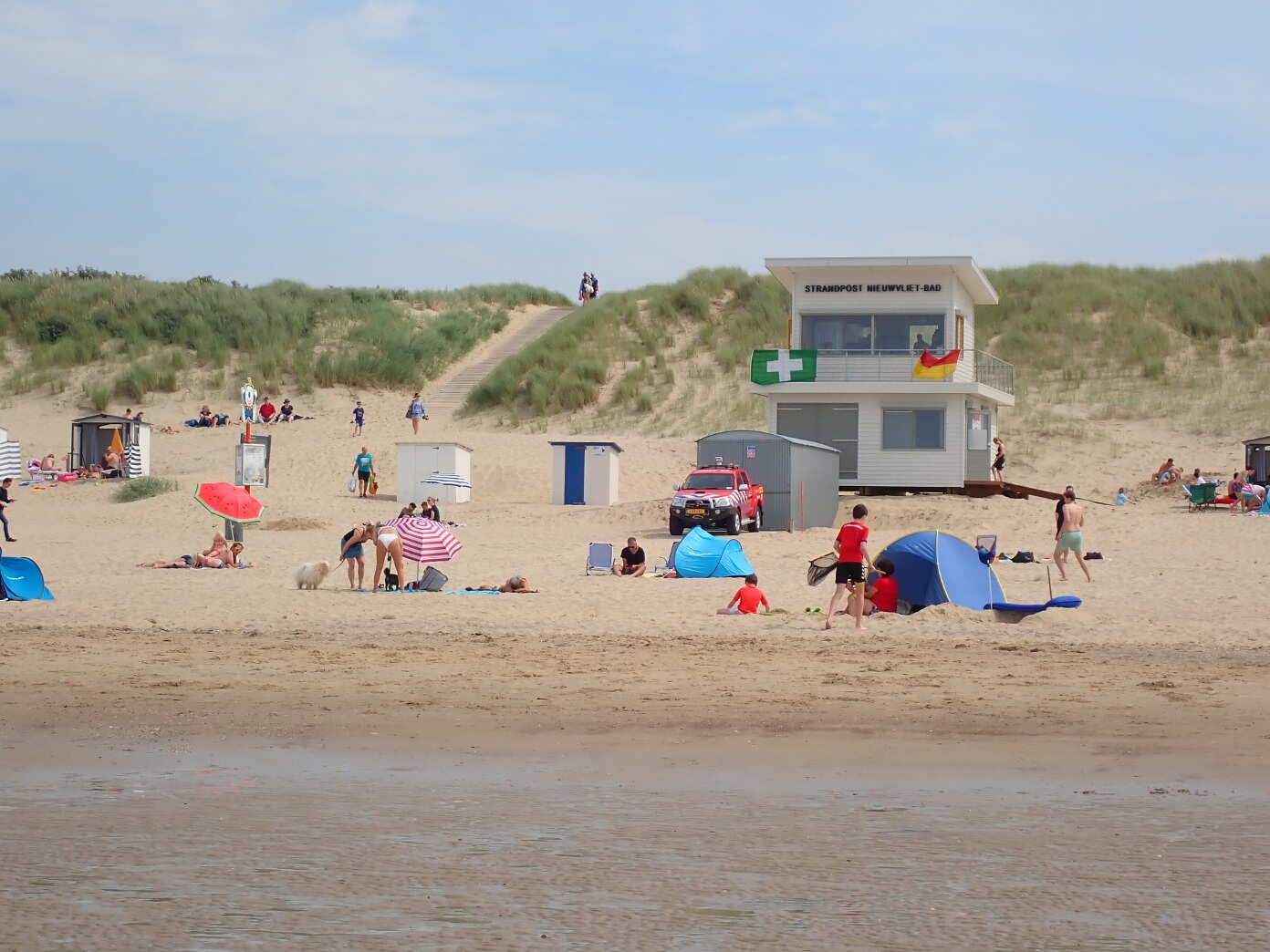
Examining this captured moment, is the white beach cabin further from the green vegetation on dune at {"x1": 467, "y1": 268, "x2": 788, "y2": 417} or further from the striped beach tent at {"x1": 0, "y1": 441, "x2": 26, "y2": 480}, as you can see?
the green vegetation on dune at {"x1": 467, "y1": 268, "x2": 788, "y2": 417}

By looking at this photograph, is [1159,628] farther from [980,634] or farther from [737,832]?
[737,832]

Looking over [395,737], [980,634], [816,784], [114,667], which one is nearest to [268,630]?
[114,667]

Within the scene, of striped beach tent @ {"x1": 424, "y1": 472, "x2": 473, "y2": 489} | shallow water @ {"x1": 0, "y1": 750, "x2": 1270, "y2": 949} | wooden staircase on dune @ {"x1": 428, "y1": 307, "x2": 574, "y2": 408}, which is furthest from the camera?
wooden staircase on dune @ {"x1": 428, "y1": 307, "x2": 574, "y2": 408}

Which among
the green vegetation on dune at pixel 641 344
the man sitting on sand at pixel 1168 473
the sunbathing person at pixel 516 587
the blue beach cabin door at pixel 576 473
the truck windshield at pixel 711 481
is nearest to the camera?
the sunbathing person at pixel 516 587

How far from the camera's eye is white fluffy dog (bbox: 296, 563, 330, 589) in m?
18.2

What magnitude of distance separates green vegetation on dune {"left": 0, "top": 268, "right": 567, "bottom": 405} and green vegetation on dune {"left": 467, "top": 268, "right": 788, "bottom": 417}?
486 cm

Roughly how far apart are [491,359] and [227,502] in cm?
3401

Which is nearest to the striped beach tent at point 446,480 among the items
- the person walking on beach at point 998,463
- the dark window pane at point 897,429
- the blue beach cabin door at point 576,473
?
the blue beach cabin door at point 576,473

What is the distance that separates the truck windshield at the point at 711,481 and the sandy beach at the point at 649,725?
197 inches

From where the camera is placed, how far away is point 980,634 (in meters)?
14.4

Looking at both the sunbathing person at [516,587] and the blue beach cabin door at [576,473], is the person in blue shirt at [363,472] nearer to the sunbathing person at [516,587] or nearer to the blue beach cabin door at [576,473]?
the blue beach cabin door at [576,473]

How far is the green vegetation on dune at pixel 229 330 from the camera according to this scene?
5162 centimetres

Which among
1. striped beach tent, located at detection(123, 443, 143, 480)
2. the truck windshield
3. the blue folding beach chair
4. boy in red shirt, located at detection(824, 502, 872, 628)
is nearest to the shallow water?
boy in red shirt, located at detection(824, 502, 872, 628)

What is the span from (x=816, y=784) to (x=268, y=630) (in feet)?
26.7
